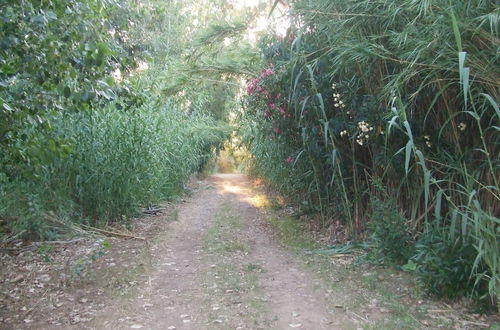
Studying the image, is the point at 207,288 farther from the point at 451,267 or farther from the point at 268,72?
the point at 268,72

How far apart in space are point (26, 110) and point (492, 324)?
12.9ft

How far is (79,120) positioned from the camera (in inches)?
250

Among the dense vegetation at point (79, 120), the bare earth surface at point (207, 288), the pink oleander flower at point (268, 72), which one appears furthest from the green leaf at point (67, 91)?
the pink oleander flower at point (268, 72)

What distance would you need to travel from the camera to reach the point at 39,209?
5613mm

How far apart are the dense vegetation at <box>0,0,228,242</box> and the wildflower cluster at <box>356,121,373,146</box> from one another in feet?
7.45

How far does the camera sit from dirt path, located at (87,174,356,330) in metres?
3.55

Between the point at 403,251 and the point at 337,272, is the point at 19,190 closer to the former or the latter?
the point at 337,272

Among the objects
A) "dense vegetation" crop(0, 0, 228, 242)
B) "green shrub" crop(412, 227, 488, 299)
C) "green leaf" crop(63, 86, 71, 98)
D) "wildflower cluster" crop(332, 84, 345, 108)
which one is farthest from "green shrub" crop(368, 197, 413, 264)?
"green leaf" crop(63, 86, 71, 98)

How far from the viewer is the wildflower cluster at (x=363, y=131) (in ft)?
15.6

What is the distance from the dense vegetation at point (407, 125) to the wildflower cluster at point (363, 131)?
19mm

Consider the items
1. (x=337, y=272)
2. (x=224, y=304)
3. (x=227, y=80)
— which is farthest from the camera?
Result: (x=227, y=80)

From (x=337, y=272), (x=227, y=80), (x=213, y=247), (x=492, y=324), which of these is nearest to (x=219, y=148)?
(x=227, y=80)

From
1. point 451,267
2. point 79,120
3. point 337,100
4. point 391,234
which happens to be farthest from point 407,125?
point 79,120

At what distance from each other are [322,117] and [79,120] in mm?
3372
